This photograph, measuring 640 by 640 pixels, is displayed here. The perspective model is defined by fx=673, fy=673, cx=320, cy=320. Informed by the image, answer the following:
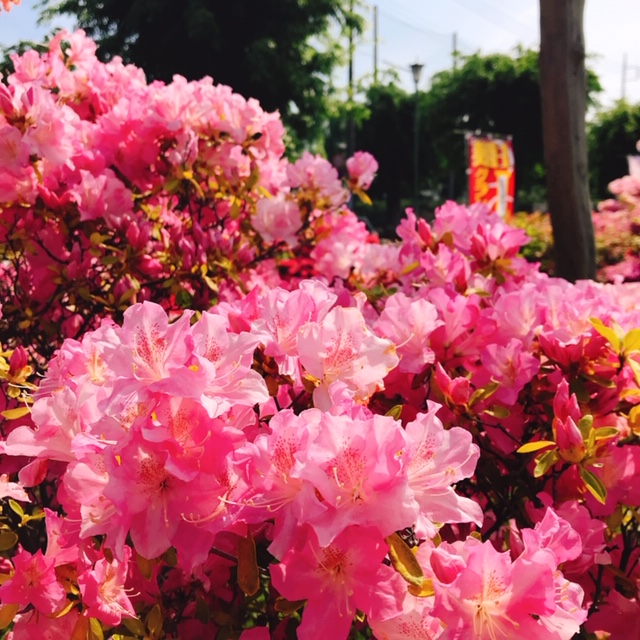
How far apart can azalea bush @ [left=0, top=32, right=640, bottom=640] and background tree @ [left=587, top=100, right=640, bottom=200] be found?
1971cm

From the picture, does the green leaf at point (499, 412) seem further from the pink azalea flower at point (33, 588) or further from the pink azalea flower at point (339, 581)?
the pink azalea flower at point (33, 588)

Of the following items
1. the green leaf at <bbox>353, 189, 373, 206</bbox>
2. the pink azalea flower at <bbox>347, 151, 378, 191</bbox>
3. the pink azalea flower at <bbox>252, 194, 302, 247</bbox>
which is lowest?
the pink azalea flower at <bbox>252, 194, 302, 247</bbox>

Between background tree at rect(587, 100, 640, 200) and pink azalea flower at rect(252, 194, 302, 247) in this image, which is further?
background tree at rect(587, 100, 640, 200)

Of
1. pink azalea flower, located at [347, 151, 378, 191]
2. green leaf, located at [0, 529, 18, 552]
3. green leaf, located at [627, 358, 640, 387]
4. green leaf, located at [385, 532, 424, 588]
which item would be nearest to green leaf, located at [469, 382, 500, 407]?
green leaf, located at [627, 358, 640, 387]

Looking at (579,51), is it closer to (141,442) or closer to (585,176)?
(585,176)

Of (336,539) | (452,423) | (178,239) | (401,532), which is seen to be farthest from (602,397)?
(178,239)

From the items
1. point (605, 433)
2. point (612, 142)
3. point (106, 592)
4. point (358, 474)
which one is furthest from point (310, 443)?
point (612, 142)

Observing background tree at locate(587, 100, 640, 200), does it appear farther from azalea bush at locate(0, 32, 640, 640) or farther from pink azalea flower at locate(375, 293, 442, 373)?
pink azalea flower at locate(375, 293, 442, 373)

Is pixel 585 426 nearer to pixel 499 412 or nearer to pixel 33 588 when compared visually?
pixel 499 412

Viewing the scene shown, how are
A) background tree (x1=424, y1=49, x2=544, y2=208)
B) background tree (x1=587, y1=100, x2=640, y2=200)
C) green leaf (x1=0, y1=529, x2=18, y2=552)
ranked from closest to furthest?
green leaf (x1=0, y1=529, x2=18, y2=552)
background tree (x1=587, y1=100, x2=640, y2=200)
background tree (x1=424, y1=49, x2=544, y2=208)

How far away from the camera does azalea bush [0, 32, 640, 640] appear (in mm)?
709

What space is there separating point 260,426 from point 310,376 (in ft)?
0.31

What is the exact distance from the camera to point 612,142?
20.5 m

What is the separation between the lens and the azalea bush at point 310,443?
0.71 m
